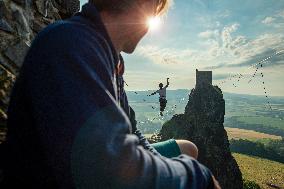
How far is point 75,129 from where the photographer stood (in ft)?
3.94

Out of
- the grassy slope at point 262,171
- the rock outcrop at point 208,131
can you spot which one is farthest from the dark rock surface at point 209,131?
the grassy slope at point 262,171

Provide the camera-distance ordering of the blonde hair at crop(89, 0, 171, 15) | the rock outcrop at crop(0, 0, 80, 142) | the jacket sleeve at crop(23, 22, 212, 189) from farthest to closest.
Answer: the rock outcrop at crop(0, 0, 80, 142)
the blonde hair at crop(89, 0, 171, 15)
the jacket sleeve at crop(23, 22, 212, 189)

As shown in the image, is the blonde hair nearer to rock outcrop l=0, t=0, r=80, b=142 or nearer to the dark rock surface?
rock outcrop l=0, t=0, r=80, b=142

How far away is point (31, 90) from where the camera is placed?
4.32 ft

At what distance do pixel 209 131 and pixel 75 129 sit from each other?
2098 inches

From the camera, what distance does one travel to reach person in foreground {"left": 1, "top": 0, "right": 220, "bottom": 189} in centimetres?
120

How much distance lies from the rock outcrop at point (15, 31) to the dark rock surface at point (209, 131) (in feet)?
156

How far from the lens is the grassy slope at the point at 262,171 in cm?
7394

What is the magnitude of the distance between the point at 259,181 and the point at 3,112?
77941 mm

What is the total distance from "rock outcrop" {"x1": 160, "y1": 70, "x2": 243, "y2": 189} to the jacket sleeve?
163 ft

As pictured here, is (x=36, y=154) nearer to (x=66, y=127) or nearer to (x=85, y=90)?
(x=66, y=127)

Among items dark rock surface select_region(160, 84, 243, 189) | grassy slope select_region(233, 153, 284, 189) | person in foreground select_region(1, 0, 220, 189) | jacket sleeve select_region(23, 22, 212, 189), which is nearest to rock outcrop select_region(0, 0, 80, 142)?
person in foreground select_region(1, 0, 220, 189)

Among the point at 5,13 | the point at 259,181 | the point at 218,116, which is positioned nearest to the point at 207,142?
the point at 218,116

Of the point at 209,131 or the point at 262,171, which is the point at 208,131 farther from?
the point at 262,171
